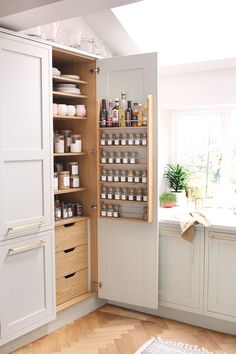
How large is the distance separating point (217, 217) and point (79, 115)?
138 centimetres

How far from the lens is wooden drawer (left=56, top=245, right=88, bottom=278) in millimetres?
3211

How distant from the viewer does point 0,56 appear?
8.32 ft

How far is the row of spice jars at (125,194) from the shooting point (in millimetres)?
3174

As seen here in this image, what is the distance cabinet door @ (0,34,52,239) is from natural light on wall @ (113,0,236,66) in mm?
950

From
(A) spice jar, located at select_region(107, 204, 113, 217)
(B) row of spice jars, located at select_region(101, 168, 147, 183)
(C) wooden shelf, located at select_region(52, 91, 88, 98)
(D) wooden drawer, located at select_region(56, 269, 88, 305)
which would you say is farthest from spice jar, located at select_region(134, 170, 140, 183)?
(D) wooden drawer, located at select_region(56, 269, 88, 305)

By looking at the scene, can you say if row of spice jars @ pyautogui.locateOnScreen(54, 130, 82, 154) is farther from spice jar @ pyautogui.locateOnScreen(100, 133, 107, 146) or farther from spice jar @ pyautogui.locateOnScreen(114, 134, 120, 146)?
spice jar @ pyautogui.locateOnScreen(114, 134, 120, 146)

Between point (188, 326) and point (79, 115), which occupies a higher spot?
point (79, 115)

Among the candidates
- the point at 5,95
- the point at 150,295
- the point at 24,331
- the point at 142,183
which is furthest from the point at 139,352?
the point at 5,95

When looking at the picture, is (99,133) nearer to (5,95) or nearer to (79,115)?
(79,115)

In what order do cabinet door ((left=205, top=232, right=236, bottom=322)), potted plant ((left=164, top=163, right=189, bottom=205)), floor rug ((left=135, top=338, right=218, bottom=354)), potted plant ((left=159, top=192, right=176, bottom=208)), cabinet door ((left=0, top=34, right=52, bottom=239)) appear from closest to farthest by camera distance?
cabinet door ((left=0, top=34, right=52, bottom=239)) → floor rug ((left=135, top=338, right=218, bottom=354)) → cabinet door ((left=205, top=232, right=236, bottom=322)) → potted plant ((left=159, top=192, right=176, bottom=208)) → potted plant ((left=164, top=163, right=189, bottom=205))

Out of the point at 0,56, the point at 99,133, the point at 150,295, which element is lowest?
the point at 150,295

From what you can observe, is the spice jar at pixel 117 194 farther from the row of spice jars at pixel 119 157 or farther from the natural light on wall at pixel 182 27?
the natural light on wall at pixel 182 27

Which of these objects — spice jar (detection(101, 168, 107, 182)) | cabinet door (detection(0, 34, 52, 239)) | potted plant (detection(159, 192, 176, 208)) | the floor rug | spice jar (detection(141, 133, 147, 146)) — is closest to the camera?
cabinet door (detection(0, 34, 52, 239))

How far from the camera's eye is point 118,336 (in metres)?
3.08
